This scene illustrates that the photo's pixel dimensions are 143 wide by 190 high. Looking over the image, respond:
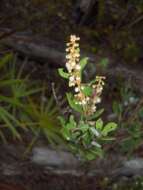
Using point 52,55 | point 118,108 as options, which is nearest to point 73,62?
point 118,108

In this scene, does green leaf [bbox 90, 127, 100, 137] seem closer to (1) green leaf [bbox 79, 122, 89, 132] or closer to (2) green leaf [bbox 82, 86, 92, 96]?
(1) green leaf [bbox 79, 122, 89, 132]

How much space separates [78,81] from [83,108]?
0.55ft

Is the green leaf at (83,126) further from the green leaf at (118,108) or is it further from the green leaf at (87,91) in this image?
the green leaf at (118,108)

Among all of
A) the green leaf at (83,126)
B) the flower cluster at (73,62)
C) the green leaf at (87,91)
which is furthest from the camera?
the green leaf at (83,126)

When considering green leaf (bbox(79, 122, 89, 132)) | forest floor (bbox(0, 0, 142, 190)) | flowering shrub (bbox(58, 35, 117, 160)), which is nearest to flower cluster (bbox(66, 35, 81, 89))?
flowering shrub (bbox(58, 35, 117, 160))

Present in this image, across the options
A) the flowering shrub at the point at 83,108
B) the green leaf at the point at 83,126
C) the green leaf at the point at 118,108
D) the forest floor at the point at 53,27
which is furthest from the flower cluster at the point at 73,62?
the forest floor at the point at 53,27

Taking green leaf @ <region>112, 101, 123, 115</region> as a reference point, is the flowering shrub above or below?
below

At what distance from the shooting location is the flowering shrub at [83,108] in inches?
80.6

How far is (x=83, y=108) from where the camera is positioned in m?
2.21

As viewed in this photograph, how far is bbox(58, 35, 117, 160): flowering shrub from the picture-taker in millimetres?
2047

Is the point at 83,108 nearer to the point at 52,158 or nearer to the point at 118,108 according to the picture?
the point at 118,108

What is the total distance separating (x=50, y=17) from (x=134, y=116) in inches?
57.1

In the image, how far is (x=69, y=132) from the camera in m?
2.34

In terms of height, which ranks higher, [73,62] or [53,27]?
[53,27]
